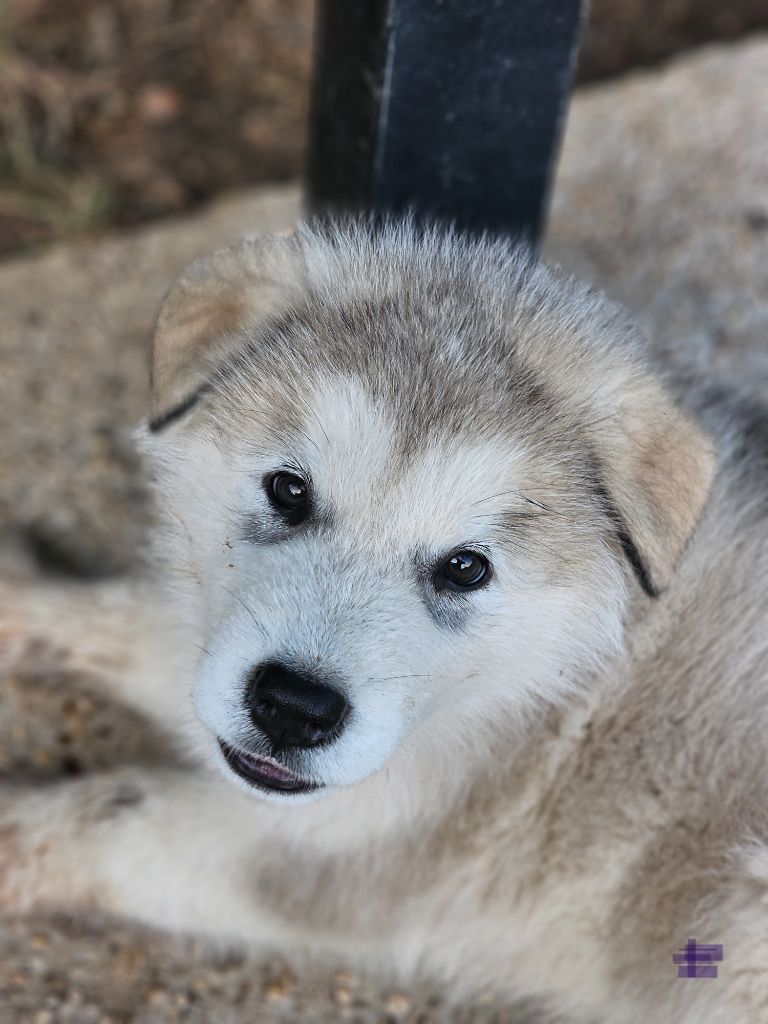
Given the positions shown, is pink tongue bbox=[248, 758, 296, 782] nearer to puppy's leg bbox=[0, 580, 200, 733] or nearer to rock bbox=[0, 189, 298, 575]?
puppy's leg bbox=[0, 580, 200, 733]

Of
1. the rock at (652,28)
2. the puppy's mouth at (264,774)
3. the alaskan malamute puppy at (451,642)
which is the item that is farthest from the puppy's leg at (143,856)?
the rock at (652,28)

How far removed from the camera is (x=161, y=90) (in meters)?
4.57

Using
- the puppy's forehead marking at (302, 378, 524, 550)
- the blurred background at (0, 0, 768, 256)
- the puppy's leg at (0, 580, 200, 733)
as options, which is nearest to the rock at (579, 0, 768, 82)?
the blurred background at (0, 0, 768, 256)

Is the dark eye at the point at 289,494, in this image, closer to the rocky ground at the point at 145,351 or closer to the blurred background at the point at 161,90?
the rocky ground at the point at 145,351

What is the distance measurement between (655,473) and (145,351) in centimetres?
216

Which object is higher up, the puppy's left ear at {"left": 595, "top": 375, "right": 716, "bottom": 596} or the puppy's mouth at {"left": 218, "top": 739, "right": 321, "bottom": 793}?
the puppy's left ear at {"left": 595, "top": 375, "right": 716, "bottom": 596}

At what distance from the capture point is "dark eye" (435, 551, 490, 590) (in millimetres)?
2025

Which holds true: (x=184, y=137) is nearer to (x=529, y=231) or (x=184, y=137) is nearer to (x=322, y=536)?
(x=529, y=231)

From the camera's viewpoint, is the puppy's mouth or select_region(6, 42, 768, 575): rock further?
→ select_region(6, 42, 768, 575): rock

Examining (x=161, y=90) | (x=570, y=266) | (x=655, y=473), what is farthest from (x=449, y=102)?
(x=161, y=90)

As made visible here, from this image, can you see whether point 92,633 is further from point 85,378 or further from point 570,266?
point 570,266

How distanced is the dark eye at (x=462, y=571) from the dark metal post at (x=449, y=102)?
1.24m

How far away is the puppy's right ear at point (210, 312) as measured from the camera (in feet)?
6.98

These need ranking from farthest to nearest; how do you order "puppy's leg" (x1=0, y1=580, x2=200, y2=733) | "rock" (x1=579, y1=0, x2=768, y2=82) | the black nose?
"rock" (x1=579, y1=0, x2=768, y2=82)
"puppy's leg" (x1=0, y1=580, x2=200, y2=733)
the black nose
